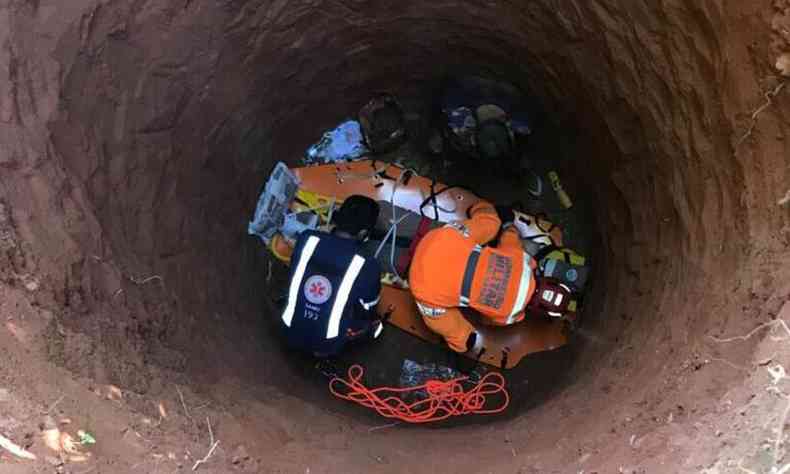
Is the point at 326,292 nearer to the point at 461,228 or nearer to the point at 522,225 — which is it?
the point at 461,228

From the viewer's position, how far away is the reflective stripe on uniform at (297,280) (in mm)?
3221

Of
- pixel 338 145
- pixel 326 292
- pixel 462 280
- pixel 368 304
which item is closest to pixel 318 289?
pixel 326 292

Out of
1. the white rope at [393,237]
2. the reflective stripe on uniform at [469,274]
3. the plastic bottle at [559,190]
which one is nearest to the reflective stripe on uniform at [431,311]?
the reflective stripe on uniform at [469,274]

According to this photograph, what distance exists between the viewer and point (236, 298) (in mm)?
3365

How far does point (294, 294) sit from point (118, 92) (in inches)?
47.1

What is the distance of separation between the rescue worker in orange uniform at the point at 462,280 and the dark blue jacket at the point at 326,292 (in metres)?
0.27

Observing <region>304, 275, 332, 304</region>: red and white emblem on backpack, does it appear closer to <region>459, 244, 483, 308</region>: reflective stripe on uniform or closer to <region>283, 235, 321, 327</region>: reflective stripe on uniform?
<region>283, 235, 321, 327</region>: reflective stripe on uniform

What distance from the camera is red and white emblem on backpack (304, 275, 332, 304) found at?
10.4 ft

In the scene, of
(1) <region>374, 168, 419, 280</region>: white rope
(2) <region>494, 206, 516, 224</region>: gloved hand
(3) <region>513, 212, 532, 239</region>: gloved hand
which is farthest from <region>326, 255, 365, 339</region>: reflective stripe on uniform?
(3) <region>513, 212, 532, 239</region>: gloved hand

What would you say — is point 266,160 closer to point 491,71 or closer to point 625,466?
point 491,71

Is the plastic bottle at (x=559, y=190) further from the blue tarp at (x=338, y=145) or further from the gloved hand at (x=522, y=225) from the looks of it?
the blue tarp at (x=338, y=145)

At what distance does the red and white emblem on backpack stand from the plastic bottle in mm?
1539

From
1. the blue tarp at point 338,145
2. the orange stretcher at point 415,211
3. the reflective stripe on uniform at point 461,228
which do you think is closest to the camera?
the reflective stripe on uniform at point 461,228

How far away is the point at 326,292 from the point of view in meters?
3.17
